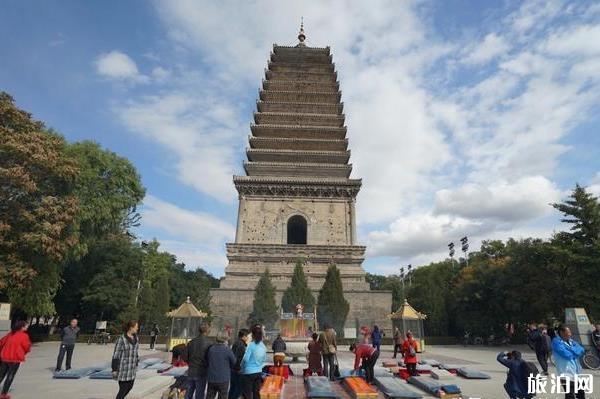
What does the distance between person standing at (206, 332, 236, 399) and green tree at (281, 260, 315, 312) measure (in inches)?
890

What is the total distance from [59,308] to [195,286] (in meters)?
16.5

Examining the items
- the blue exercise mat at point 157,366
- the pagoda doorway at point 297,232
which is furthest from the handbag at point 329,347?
the pagoda doorway at point 297,232

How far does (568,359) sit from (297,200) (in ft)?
101

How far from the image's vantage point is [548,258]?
24.9 meters

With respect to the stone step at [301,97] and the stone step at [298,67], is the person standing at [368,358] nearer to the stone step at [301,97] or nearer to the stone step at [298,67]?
the stone step at [301,97]

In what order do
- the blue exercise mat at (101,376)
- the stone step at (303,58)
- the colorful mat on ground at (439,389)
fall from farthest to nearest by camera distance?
the stone step at (303,58), the blue exercise mat at (101,376), the colorful mat on ground at (439,389)

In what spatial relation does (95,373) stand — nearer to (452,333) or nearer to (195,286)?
(452,333)

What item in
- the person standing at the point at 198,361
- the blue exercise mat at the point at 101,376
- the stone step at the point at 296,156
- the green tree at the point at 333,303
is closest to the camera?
the person standing at the point at 198,361

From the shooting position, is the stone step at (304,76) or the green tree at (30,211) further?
the stone step at (304,76)

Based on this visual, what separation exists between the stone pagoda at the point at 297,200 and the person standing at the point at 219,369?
20323 mm

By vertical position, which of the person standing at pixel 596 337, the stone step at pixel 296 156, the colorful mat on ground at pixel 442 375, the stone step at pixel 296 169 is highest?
→ the stone step at pixel 296 156

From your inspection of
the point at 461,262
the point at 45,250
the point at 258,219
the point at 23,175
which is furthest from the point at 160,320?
the point at 461,262

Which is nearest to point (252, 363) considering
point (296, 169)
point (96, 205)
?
point (96, 205)

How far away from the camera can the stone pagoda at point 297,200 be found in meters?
32.0
